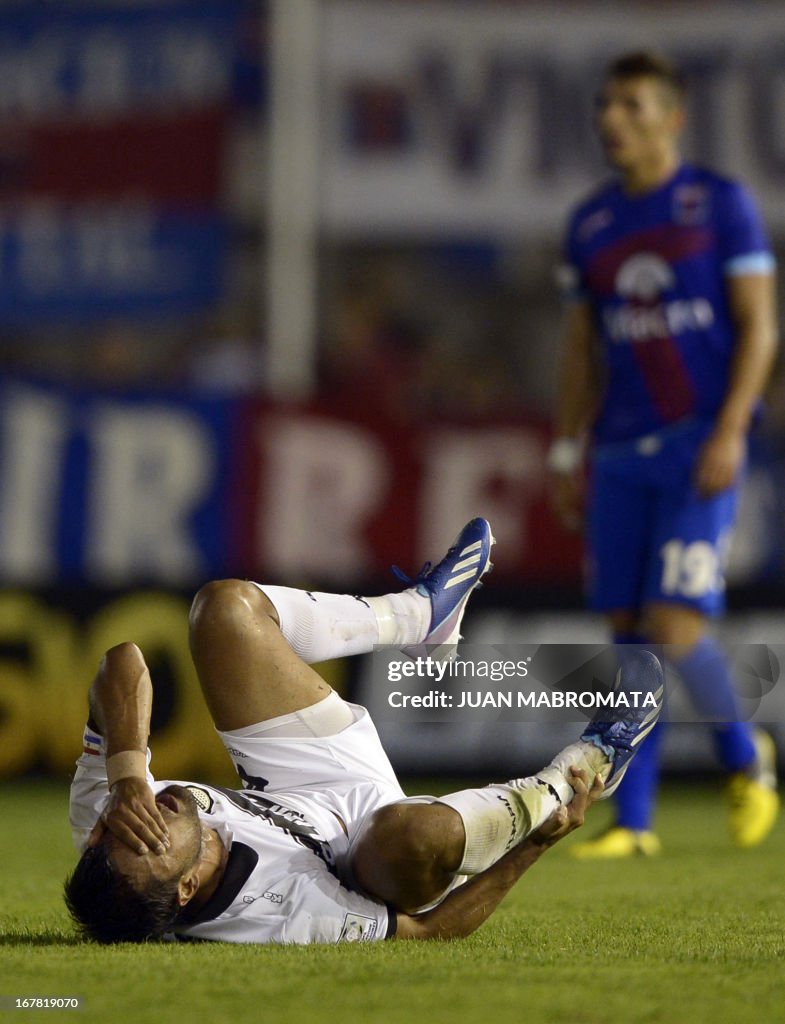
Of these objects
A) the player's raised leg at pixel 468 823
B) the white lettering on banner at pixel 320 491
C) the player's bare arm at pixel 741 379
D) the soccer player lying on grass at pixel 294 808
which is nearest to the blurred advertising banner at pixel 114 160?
the white lettering on banner at pixel 320 491

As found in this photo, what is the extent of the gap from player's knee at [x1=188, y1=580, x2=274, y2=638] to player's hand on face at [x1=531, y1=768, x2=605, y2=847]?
2.29ft

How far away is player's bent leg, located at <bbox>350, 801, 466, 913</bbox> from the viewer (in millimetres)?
3188

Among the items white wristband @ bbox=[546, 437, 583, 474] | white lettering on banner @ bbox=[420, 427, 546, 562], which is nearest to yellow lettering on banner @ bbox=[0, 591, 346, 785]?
white lettering on banner @ bbox=[420, 427, 546, 562]

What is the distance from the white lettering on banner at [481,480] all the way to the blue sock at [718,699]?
322 centimetres

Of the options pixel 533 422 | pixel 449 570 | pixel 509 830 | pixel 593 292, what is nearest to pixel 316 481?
pixel 533 422

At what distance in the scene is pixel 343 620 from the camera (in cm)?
366

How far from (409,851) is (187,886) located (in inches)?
16.4

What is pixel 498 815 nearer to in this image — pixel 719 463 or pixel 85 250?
pixel 719 463

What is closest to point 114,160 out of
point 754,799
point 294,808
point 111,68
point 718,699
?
point 111,68

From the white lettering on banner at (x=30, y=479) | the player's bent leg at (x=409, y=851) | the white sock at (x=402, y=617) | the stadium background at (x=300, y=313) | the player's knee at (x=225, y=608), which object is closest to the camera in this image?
the player's bent leg at (x=409, y=851)

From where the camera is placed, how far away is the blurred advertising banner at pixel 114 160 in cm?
980

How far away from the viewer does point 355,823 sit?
3453 mm

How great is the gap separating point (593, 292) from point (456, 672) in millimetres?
1697

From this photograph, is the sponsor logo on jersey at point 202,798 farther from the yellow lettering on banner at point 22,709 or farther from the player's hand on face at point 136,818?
the yellow lettering on banner at point 22,709
